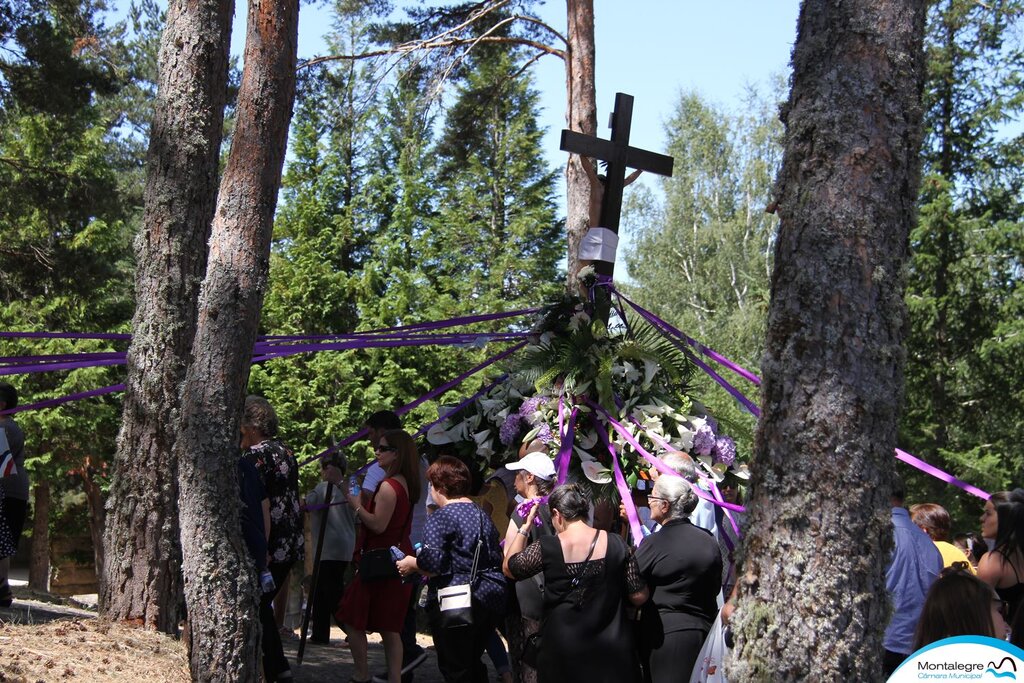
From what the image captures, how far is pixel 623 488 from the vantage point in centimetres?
626

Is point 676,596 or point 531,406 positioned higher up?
point 531,406

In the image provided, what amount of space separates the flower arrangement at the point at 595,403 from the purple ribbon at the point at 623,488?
2cm

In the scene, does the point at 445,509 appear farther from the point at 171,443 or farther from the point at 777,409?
the point at 777,409

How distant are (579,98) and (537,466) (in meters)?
5.13

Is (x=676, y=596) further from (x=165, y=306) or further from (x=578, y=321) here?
(x=165, y=306)

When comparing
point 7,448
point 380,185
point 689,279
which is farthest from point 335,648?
point 689,279

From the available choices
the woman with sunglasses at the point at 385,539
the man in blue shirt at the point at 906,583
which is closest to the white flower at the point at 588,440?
the woman with sunglasses at the point at 385,539

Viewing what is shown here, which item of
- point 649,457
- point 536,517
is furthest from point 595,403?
point 536,517

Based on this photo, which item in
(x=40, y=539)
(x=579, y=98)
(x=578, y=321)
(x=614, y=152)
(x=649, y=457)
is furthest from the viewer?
(x=40, y=539)

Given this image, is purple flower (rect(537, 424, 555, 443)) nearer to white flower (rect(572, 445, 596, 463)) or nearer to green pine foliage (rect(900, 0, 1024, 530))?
white flower (rect(572, 445, 596, 463))

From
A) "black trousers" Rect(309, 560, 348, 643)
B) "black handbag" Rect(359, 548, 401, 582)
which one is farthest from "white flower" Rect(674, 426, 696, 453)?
"black trousers" Rect(309, 560, 348, 643)

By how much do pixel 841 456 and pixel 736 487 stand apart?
3278 millimetres

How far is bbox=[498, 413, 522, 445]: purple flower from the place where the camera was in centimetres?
670

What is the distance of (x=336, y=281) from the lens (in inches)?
846
